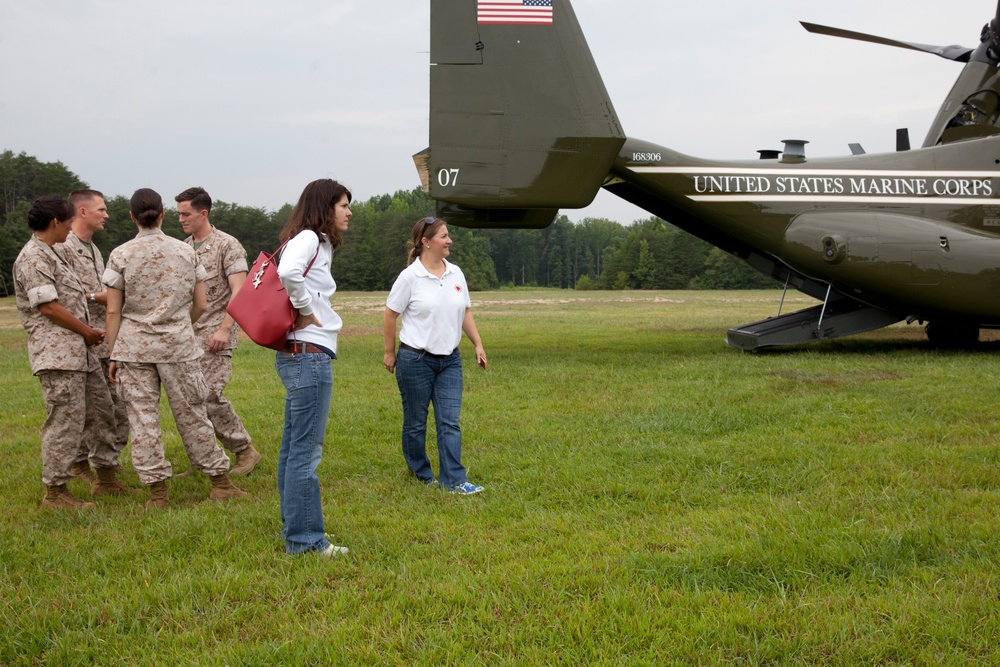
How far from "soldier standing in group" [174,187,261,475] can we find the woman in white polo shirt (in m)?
1.29

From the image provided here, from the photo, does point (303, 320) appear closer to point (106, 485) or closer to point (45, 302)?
point (45, 302)

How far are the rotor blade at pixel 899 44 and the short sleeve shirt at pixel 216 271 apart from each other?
9632 mm

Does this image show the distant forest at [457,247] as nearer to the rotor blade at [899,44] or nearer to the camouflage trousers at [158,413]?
the rotor blade at [899,44]

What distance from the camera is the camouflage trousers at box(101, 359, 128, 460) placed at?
539 cm

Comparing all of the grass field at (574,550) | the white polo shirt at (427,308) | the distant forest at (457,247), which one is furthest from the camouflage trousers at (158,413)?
the distant forest at (457,247)

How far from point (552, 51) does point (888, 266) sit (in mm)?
5396

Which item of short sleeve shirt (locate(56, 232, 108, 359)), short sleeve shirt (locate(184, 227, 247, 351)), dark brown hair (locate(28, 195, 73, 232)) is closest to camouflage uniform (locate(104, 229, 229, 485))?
short sleeve shirt (locate(56, 232, 108, 359))

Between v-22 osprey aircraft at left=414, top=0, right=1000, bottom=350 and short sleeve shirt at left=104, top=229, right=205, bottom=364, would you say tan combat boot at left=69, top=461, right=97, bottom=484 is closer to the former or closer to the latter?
short sleeve shirt at left=104, top=229, right=205, bottom=364

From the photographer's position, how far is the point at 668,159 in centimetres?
1123

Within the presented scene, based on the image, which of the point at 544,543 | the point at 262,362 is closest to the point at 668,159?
the point at 262,362

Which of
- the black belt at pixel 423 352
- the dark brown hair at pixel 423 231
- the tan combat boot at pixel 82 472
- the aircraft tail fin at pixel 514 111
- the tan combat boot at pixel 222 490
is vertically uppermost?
the aircraft tail fin at pixel 514 111

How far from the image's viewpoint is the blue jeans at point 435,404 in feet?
16.9

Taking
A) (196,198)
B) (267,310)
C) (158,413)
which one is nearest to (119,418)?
(158,413)

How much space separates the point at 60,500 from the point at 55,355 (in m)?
0.91
